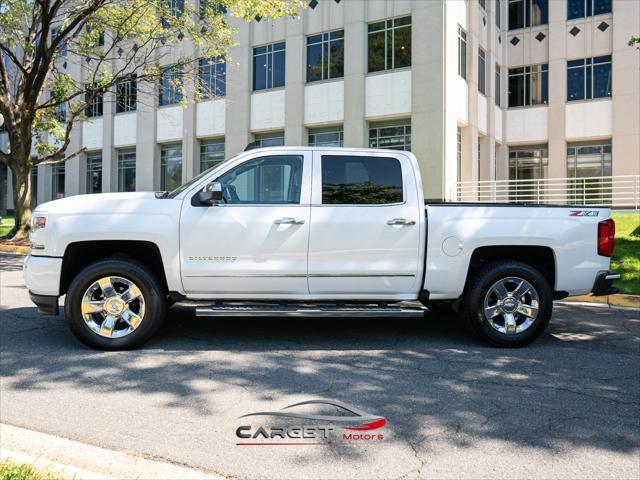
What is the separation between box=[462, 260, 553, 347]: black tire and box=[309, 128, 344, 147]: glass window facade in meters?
18.4

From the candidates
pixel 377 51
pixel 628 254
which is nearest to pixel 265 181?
pixel 628 254

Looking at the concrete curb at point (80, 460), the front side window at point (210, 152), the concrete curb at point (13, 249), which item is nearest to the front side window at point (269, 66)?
the front side window at point (210, 152)

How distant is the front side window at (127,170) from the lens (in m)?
30.8

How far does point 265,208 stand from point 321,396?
2.16m

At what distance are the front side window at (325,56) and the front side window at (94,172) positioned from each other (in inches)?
564

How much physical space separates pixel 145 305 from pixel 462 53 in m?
21.3

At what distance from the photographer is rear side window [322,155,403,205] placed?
19.8ft

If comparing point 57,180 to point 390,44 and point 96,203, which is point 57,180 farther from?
point 96,203

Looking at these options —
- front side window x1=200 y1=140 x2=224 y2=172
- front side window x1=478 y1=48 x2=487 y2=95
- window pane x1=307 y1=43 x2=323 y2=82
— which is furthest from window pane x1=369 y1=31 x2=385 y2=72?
front side window x1=200 y1=140 x2=224 y2=172

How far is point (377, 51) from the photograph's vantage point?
76.0ft

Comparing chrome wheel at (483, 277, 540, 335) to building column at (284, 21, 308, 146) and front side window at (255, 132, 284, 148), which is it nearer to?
building column at (284, 21, 308, 146)

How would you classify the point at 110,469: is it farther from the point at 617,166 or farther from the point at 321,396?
the point at 617,166

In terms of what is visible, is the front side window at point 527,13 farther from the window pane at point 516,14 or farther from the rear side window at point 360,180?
the rear side window at point 360,180

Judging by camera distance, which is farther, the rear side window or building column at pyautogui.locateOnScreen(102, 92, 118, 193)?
building column at pyautogui.locateOnScreen(102, 92, 118, 193)
